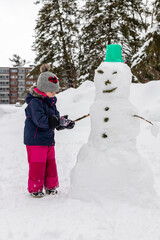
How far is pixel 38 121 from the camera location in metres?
2.96

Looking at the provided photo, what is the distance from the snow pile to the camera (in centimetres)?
279

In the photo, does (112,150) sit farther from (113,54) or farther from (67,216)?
(113,54)

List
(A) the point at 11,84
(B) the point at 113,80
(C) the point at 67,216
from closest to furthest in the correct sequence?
(C) the point at 67,216, (B) the point at 113,80, (A) the point at 11,84

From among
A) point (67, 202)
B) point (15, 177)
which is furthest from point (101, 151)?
point (15, 177)

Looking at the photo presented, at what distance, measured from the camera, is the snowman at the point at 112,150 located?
280 centimetres

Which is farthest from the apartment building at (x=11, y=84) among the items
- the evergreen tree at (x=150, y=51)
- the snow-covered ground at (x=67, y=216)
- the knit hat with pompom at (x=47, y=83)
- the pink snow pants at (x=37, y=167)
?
the pink snow pants at (x=37, y=167)

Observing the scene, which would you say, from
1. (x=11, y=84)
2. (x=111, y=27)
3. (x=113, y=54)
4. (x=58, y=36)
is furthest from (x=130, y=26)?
(x=11, y=84)

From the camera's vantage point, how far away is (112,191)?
2779 millimetres

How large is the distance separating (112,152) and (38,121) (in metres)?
1.00

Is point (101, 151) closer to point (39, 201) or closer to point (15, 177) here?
point (39, 201)

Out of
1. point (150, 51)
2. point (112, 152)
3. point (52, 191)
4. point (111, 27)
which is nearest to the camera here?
point (112, 152)

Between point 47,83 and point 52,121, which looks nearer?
point 52,121

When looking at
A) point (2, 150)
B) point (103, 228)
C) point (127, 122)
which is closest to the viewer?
point (103, 228)

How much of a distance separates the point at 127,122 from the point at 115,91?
432 millimetres
